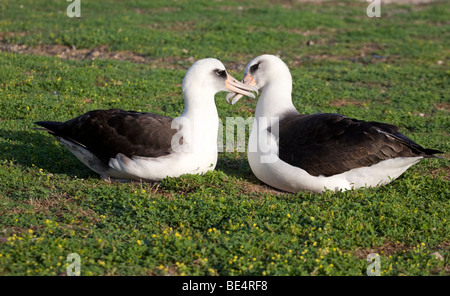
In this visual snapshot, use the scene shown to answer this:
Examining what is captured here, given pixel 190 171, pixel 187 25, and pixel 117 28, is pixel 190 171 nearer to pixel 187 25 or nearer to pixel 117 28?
pixel 117 28

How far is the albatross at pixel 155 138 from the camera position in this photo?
24.5 feet

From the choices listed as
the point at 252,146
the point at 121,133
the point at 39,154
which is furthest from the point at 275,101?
the point at 39,154

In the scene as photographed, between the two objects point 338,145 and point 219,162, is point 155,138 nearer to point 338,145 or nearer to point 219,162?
point 219,162

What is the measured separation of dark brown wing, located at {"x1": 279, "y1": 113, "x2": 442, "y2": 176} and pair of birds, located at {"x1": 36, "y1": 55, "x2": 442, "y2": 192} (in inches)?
0.5

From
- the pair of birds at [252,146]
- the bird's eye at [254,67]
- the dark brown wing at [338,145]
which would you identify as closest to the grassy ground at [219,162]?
the pair of birds at [252,146]

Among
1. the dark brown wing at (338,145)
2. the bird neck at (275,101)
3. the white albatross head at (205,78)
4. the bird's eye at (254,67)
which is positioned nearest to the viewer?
the dark brown wing at (338,145)

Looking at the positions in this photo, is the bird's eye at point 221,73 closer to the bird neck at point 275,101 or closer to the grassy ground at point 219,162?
the bird neck at point 275,101

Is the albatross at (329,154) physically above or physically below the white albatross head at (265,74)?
below

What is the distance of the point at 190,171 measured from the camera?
7.54m

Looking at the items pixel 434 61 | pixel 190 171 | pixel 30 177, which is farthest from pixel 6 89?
pixel 434 61

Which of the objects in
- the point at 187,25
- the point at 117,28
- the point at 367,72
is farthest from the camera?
the point at 187,25

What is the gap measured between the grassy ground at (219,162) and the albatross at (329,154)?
8.9 inches

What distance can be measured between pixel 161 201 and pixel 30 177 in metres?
1.85

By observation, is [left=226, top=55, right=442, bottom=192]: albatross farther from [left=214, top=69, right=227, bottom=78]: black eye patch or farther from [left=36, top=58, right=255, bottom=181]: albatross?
[left=214, top=69, right=227, bottom=78]: black eye patch
